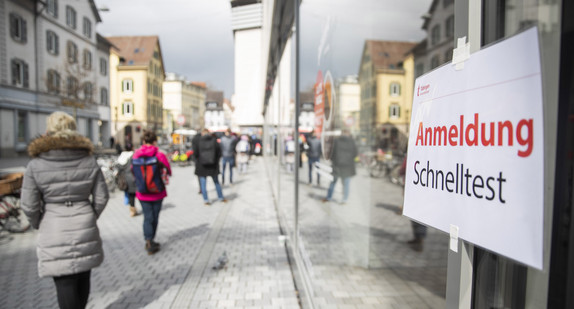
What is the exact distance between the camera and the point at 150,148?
5.15 m

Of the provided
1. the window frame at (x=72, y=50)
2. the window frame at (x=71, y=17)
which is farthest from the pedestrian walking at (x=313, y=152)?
the window frame at (x=71, y=17)

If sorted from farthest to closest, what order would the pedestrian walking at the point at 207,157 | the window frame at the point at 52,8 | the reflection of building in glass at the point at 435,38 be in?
the window frame at the point at 52,8 < the pedestrian walking at the point at 207,157 < the reflection of building in glass at the point at 435,38

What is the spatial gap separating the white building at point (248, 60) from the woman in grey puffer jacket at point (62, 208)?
12389 mm

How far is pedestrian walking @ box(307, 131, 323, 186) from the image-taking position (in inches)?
147

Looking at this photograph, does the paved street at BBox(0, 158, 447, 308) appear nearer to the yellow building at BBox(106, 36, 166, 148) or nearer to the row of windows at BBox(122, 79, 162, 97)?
the yellow building at BBox(106, 36, 166, 148)

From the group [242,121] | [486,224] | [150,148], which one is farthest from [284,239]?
[242,121]

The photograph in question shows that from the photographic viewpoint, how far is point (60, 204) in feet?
9.27

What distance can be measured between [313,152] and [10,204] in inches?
205

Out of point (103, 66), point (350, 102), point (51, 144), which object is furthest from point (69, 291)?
point (103, 66)

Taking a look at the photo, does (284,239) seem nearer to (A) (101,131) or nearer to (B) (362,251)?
(B) (362,251)

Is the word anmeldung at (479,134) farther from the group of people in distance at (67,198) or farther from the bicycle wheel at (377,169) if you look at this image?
the bicycle wheel at (377,169)

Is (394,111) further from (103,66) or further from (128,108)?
(103,66)

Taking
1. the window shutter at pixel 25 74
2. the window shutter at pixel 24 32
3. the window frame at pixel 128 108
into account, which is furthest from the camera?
the window frame at pixel 128 108

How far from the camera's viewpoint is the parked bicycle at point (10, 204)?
5.63 meters
